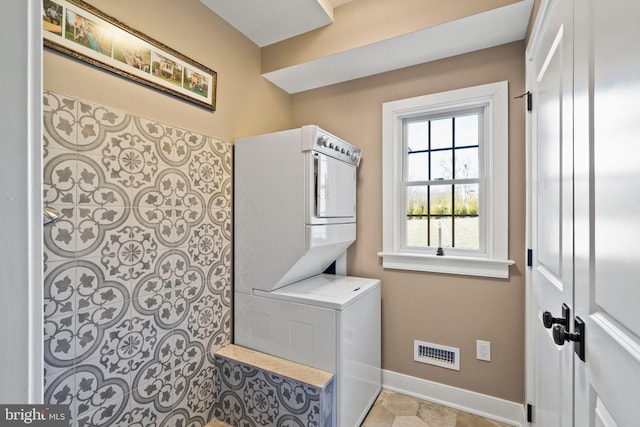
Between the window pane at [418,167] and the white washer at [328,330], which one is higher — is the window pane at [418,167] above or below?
above

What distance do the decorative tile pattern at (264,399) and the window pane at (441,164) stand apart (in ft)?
5.32

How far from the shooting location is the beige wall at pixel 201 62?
1288 millimetres

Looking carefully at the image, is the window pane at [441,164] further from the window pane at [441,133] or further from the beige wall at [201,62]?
the beige wall at [201,62]

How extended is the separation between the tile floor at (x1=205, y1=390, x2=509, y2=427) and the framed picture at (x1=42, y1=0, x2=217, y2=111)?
6.96 feet

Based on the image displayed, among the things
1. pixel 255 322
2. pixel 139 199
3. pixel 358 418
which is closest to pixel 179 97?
pixel 139 199

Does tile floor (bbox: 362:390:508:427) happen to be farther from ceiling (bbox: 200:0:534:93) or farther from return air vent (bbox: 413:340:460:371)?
ceiling (bbox: 200:0:534:93)

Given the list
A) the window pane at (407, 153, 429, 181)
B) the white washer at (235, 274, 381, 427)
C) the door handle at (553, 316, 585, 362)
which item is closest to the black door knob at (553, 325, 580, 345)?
the door handle at (553, 316, 585, 362)

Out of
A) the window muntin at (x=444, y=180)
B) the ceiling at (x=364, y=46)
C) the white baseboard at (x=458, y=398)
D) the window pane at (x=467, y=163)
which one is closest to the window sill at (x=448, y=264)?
the window muntin at (x=444, y=180)

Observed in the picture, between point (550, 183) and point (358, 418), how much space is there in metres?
1.71

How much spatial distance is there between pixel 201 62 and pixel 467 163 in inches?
77.7

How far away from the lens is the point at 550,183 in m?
1.16

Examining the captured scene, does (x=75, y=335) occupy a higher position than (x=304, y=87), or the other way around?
(x=304, y=87)

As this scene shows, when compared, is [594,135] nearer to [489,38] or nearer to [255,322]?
[489,38]
